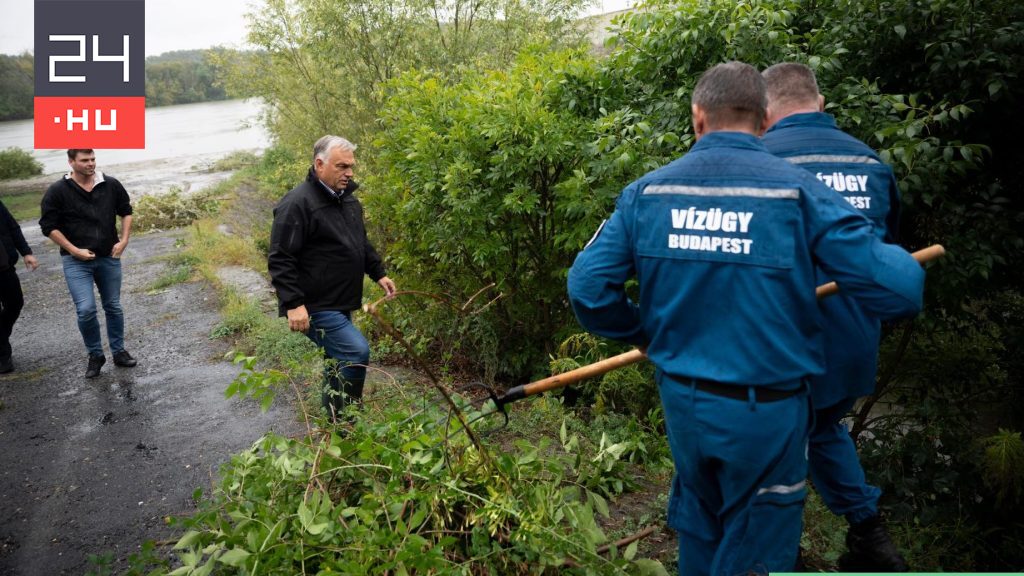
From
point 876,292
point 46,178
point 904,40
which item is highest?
point 904,40

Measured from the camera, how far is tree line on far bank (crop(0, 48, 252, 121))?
69.2ft

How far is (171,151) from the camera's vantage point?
35.9 m

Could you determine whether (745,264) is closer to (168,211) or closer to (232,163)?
(168,211)

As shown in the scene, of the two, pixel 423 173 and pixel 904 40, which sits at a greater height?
pixel 904 40

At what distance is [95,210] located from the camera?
247 inches

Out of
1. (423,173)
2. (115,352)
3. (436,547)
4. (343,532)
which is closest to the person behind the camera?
(436,547)

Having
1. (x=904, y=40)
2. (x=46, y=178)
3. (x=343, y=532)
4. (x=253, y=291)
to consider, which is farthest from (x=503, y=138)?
(x=46, y=178)

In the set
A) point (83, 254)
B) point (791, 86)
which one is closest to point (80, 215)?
point (83, 254)

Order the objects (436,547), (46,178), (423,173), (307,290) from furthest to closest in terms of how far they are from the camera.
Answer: (46,178) → (423,173) → (307,290) → (436,547)

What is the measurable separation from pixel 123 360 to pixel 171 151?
1293 inches

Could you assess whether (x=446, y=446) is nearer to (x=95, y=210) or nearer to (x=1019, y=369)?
(x=1019, y=369)

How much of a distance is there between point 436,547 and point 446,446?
557 millimetres

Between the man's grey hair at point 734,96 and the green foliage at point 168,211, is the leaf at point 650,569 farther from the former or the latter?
the green foliage at point 168,211

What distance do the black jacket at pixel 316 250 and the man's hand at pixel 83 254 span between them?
2.89m
